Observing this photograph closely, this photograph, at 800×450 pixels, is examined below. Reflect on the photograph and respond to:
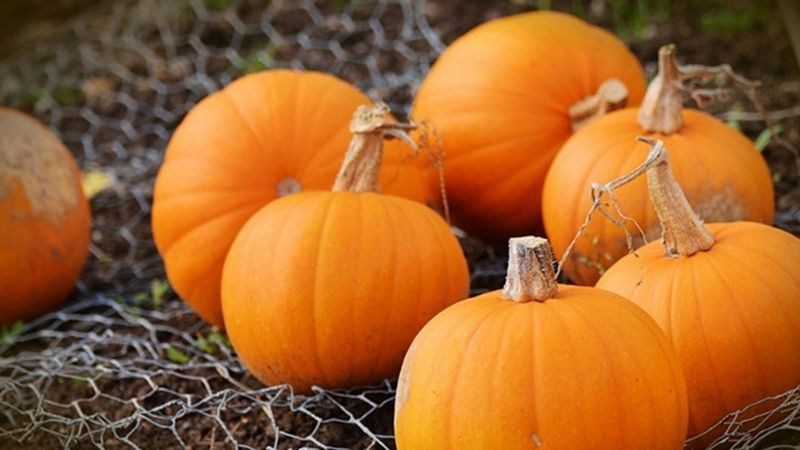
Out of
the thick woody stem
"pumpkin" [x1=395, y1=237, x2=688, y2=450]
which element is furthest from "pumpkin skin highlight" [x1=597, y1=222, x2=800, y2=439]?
the thick woody stem

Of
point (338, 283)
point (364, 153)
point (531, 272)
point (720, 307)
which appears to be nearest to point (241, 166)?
point (364, 153)

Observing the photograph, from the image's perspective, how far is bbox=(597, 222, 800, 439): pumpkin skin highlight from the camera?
6.86ft

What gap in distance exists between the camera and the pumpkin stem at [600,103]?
2914 millimetres

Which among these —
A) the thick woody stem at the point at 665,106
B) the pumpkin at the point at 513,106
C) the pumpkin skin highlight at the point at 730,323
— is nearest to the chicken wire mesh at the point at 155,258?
the pumpkin skin highlight at the point at 730,323

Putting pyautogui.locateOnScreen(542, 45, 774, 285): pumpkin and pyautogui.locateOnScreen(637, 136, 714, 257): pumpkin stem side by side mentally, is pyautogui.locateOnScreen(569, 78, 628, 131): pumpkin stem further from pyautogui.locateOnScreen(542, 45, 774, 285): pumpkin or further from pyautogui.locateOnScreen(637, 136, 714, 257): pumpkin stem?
pyautogui.locateOnScreen(637, 136, 714, 257): pumpkin stem

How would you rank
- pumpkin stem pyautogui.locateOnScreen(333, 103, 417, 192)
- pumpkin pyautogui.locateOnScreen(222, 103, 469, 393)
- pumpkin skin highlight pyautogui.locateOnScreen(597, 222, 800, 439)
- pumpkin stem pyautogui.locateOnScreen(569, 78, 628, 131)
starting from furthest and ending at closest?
1. pumpkin stem pyautogui.locateOnScreen(569, 78, 628, 131)
2. pumpkin stem pyautogui.locateOnScreen(333, 103, 417, 192)
3. pumpkin pyautogui.locateOnScreen(222, 103, 469, 393)
4. pumpkin skin highlight pyautogui.locateOnScreen(597, 222, 800, 439)

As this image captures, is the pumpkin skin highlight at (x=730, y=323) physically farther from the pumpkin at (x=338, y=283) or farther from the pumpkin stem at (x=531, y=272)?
the pumpkin at (x=338, y=283)

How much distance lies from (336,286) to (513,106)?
78cm

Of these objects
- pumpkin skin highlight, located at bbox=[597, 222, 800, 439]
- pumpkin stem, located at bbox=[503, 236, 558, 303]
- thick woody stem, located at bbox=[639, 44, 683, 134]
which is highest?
thick woody stem, located at bbox=[639, 44, 683, 134]

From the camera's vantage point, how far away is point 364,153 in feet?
8.43

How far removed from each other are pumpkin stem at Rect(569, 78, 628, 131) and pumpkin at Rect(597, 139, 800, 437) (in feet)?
2.50

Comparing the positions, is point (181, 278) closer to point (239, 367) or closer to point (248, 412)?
point (239, 367)

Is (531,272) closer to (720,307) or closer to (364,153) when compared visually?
(720,307)

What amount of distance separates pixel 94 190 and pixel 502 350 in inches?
94.9
